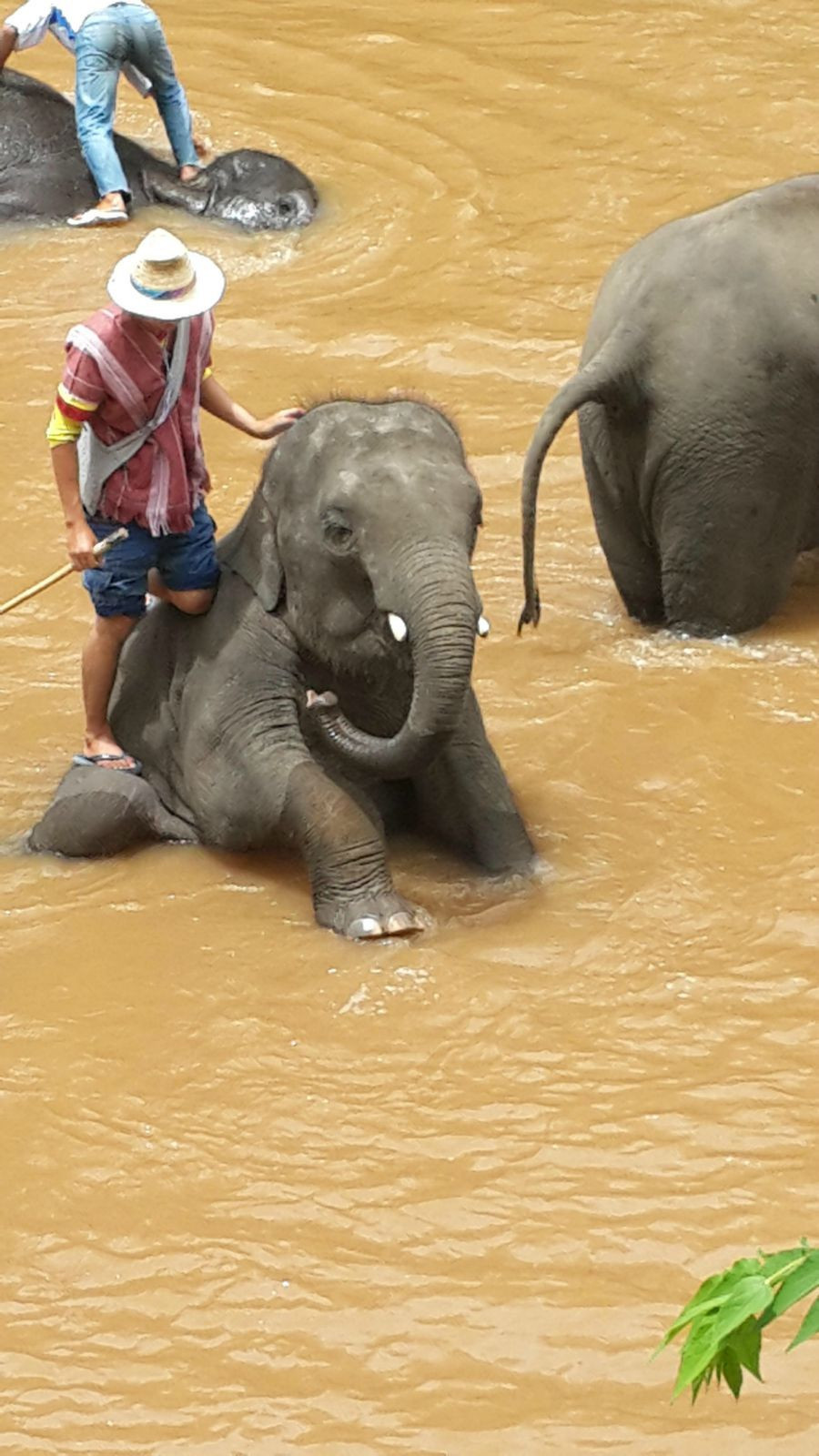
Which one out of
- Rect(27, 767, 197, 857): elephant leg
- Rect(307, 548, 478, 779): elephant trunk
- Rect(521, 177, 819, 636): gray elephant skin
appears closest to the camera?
Rect(307, 548, 478, 779): elephant trunk

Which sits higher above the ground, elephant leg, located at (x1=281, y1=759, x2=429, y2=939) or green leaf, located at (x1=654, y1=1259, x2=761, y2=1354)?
green leaf, located at (x1=654, y1=1259, x2=761, y2=1354)

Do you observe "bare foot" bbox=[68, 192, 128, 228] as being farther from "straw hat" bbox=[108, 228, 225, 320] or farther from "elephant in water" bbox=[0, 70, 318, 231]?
Result: "straw hat" bbox=[108, 228, 225, 320]

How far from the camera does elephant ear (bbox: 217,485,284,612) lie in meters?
5.24

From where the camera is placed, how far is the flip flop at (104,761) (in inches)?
219

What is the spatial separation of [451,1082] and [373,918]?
0.54 meters

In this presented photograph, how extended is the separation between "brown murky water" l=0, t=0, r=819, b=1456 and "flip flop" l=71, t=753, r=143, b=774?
217mm

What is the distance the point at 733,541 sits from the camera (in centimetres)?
625

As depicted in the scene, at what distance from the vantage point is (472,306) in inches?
349

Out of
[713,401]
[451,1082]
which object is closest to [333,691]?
[451,1082]

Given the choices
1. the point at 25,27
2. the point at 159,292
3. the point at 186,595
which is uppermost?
the point at 159,292

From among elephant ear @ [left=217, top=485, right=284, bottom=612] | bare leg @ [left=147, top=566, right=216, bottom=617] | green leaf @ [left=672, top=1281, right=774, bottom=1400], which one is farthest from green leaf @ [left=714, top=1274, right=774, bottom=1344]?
bare leg @ [left=147, top=566, right=216, bottom=617]

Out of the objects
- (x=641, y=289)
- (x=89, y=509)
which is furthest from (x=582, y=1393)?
(x=641, y=289)

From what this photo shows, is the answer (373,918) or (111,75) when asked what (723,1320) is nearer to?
(373,918)

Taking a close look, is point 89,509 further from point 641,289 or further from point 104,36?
point 104,36
